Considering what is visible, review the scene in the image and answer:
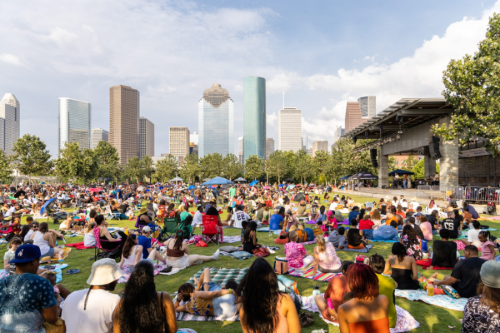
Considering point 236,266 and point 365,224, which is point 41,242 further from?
point 365,224

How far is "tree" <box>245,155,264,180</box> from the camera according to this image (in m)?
62.8

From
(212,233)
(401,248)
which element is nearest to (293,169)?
(212,233)

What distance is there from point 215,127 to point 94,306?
572ft

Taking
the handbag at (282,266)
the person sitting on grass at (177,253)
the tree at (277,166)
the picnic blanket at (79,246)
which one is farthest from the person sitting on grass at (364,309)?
the tree at (277,166)

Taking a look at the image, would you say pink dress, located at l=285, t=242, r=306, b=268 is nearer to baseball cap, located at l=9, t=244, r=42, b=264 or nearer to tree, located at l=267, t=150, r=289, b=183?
baseball cap, located at l=9, t=244, r=42, b=264

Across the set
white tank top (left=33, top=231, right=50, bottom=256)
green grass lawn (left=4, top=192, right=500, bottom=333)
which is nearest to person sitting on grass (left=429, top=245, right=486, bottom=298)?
green grass lawn (left=4, top=192, right=500, bottom=333)

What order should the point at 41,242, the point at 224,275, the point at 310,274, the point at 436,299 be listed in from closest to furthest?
the point at 436,299 → the point at 224,275 → the point at 310,274 → the point at 41,242

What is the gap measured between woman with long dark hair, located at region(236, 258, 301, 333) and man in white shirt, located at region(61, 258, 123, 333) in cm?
135

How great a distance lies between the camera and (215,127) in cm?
17412

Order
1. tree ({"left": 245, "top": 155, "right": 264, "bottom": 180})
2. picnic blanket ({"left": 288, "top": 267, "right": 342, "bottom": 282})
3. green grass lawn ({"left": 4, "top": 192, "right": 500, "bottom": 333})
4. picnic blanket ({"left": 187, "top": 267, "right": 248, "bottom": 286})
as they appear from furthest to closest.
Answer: tree ({"left": 245, "top": 155, "right": 264, "bottom": 180})
picnic blanket ({"left": 288, "top": 267, "right": 342, "bottom": 282})
picnic blanket ({"left": 187, "top": 267, "right": 248, "bottom": 286})
green grass lawn ({"left": 4, "top": 192, "right": 500, "bottom": 333})

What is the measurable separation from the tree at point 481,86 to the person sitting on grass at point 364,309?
16.6 metres

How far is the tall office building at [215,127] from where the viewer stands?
17212cm

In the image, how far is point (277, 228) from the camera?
37.9ft

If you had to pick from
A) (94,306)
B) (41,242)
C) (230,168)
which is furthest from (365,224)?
(230,168)
